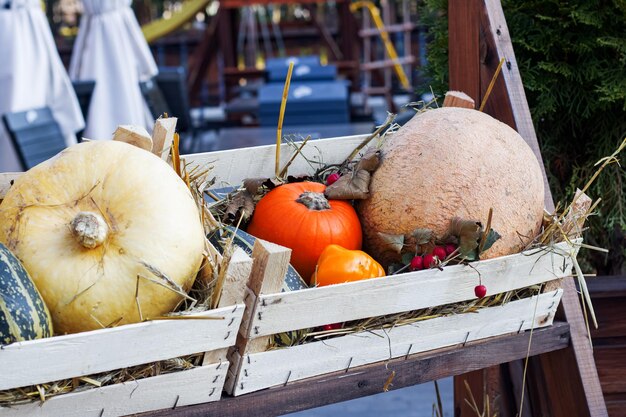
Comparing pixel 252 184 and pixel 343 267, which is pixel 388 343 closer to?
pixel 343 267

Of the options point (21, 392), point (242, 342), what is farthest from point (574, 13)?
point (21, 392)

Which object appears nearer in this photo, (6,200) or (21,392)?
(21,392)

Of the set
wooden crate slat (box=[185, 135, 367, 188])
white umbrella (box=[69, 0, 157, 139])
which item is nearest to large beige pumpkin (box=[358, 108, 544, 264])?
wooden crate slat (box=[185, 135, 367, 188])

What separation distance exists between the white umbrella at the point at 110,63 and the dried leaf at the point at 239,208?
368 cm

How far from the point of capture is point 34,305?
1162mm

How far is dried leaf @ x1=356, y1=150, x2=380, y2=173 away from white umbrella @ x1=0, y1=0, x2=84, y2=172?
10.1ft

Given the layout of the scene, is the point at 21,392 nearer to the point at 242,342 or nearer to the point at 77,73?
the point at 242,342

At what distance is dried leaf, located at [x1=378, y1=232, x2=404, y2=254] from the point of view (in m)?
1.53

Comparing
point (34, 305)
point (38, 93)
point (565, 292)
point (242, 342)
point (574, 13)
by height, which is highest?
point (574, 13)

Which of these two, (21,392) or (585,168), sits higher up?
(21,392)

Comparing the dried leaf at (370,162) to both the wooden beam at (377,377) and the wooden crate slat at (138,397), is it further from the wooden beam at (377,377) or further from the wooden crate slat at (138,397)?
the wooden crate slat at (138,397)

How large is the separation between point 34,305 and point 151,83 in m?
5.25

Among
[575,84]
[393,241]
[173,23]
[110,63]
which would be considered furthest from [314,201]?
[173,23]

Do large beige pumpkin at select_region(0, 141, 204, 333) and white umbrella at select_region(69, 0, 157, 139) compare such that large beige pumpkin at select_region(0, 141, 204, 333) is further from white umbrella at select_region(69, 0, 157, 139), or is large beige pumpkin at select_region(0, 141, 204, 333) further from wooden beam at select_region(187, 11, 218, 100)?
wooden beam at select_region(187, 11, 218, 100)
